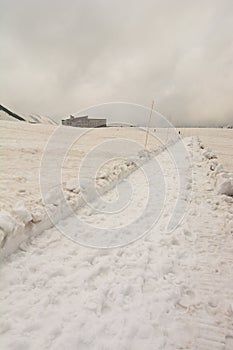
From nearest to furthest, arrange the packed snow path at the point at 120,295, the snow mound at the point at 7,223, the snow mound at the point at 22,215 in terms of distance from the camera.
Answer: the packed snow path at the point at 120,295 < the snow mound at the point at 7,223 < the snow mound at the point at 22,215

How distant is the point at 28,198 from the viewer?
4.93 meters

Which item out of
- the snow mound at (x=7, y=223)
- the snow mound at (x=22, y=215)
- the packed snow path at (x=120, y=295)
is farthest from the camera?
the snow mound at (x=22, y=215)

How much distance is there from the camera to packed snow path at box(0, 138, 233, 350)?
2.25 meters

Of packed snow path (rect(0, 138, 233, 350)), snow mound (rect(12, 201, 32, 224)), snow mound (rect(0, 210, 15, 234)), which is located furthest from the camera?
snow mound (rect(12, 201, 32, 224))

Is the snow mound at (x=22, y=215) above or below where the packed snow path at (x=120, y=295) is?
above

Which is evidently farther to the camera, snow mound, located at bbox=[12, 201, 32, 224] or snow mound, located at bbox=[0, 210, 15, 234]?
snow mound, located at bbox=[12, 201, 32, 224]

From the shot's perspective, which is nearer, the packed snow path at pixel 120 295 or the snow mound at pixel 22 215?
the packed snow path at pixel 120 295

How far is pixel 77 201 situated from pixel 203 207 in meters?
2.61

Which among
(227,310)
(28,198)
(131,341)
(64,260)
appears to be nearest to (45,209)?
(28,198)

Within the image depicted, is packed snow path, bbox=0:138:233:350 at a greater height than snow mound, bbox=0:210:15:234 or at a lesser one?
lesser

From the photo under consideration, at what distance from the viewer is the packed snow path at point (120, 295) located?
88.5 inches

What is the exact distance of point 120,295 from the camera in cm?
274

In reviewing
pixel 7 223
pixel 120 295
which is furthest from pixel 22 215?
pixel 120 295

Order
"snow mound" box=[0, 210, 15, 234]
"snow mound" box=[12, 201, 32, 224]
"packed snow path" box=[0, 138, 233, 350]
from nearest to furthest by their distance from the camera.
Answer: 1. "packed snow path" box=[0, 138, 233, 350]
2. "snow mound" box=[0, 210, 15, 234]
3. "snow mound" box=[12, 201, 32, 224]
